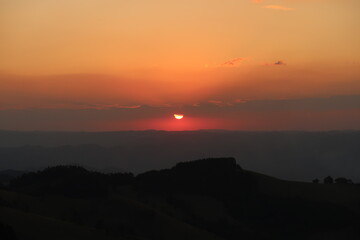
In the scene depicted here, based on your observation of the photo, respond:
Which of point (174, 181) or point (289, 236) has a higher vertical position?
point (174, 181)

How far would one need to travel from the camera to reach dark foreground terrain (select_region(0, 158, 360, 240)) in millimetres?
100812

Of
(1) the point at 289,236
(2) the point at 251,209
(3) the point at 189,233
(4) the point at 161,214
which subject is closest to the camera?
(3) the point at 189,233

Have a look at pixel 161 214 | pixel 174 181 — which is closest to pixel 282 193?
pixel 174 181

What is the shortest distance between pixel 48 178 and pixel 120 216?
2624 centimetres

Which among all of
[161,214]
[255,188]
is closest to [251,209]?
[255,188]

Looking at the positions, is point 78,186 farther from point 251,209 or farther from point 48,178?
point 251,209

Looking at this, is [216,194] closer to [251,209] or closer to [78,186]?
[251,209]

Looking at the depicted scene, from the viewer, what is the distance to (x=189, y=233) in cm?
9925

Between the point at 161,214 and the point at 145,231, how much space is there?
7.11 m

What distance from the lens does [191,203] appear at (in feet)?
416

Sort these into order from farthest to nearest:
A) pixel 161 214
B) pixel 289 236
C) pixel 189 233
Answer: pixel 289 236, pixel 161 214, pixel 189 233

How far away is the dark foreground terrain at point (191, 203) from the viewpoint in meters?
101

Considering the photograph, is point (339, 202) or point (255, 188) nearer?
point (339, 202)

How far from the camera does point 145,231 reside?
100000mm
